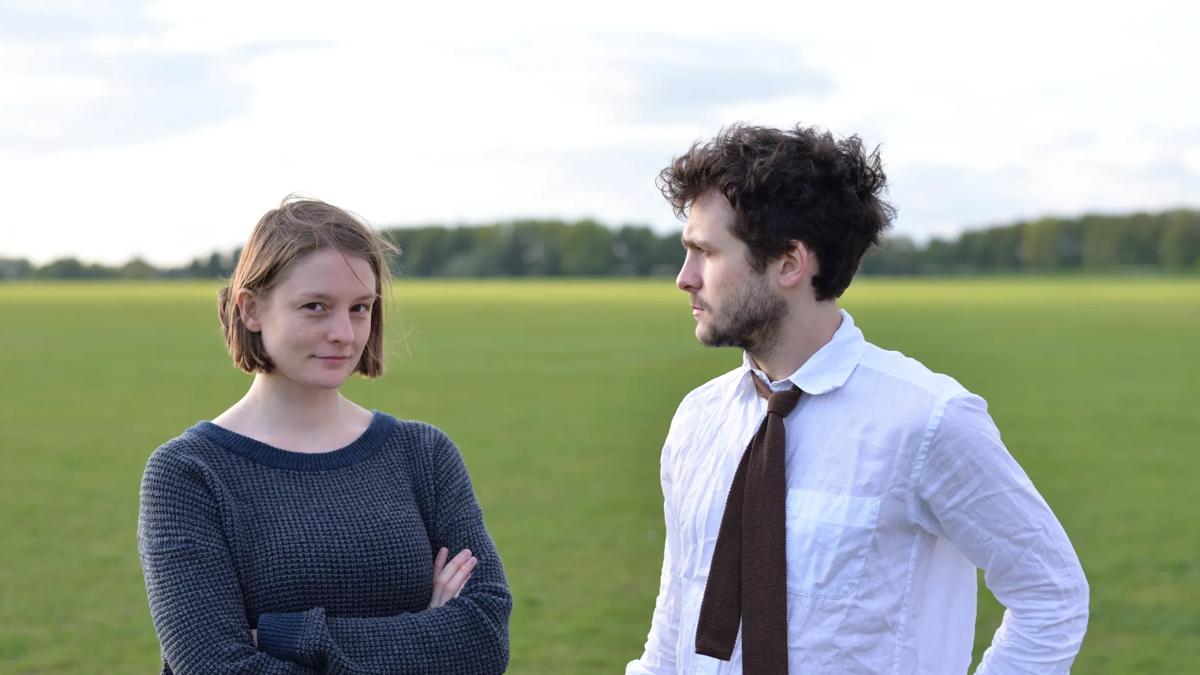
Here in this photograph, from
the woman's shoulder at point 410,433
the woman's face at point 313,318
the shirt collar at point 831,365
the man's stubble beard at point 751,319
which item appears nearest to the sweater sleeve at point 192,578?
the woman's face at point 313,318

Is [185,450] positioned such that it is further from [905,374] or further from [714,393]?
[905,374]

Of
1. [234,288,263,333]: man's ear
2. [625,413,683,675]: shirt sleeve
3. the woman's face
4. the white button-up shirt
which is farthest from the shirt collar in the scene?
[234,288,263,333]: man's ear

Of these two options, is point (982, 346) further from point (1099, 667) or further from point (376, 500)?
point (376, 500)

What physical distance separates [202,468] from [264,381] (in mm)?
309

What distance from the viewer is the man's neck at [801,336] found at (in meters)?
3.19

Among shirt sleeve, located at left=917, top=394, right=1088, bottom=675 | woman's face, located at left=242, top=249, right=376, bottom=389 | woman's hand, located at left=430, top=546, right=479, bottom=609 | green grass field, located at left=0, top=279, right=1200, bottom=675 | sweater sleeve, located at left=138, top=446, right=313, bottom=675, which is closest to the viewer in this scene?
shirt sleeve, located at left=917, top=394, right=1088, bottom=675

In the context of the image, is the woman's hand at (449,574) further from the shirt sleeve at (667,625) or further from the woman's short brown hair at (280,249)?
the woman's short brown hair at (280,249)

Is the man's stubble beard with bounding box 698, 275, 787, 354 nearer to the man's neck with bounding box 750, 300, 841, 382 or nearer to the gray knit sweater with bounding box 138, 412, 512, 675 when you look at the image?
the man's neck with bounding box 750, 300, 841, 382

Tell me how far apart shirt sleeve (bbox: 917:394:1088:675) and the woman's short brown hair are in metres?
1.53

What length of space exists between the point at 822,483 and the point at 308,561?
1.27 meters

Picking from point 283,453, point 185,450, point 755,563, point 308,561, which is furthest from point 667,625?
point 185,450

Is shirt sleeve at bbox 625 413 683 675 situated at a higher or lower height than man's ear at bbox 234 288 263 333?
lower

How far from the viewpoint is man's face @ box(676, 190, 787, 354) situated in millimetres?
3166

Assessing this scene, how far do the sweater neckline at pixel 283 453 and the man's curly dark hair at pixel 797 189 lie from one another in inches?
43.2
